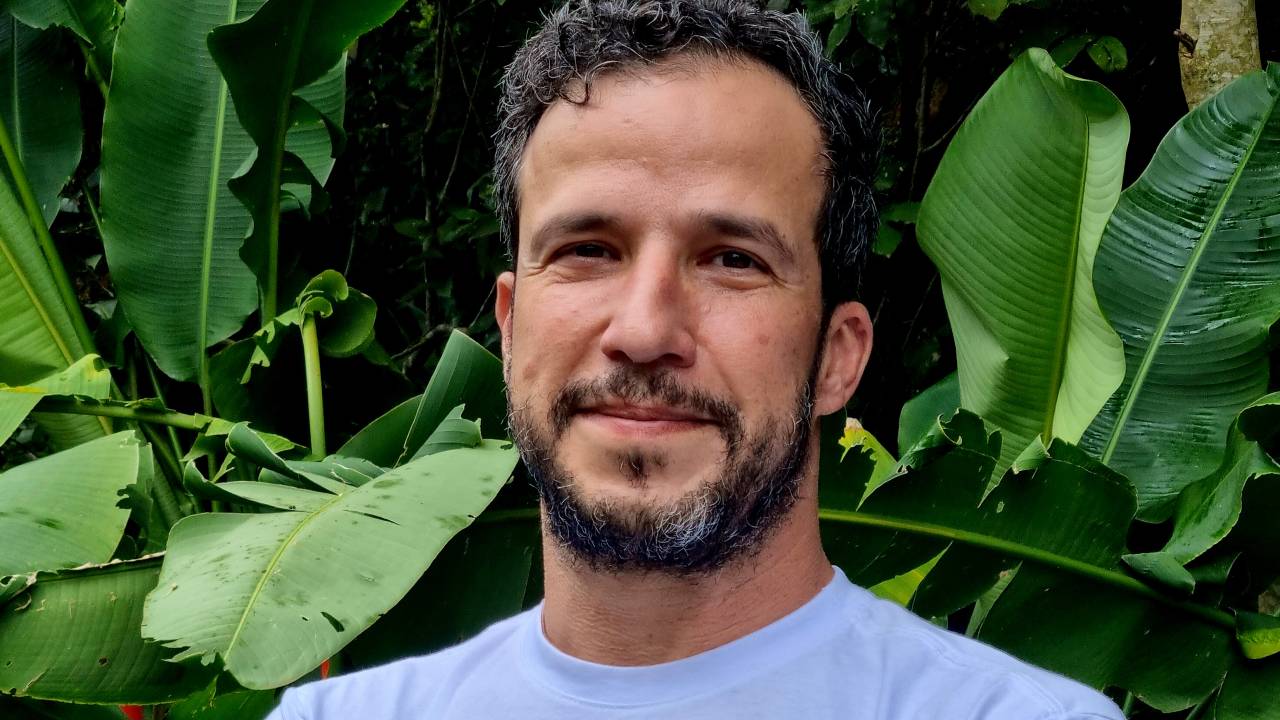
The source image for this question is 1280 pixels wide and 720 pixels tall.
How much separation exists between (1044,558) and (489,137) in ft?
6.61

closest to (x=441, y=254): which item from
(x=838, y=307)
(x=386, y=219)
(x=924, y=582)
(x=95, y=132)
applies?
(x=386, y=219)

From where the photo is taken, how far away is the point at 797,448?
1.20 meters

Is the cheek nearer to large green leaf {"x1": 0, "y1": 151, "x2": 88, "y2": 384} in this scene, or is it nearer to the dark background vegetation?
the dark background vegetation

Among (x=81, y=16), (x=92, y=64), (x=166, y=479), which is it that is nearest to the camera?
(x=166, y=479)

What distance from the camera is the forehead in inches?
45.4

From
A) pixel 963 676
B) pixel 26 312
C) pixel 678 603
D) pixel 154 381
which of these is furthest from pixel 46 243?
pixel 963 676

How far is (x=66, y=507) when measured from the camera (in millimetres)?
1668

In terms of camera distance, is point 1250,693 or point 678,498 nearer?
point 678,498

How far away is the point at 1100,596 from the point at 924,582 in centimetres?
24

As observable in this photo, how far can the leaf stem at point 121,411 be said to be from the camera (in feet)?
6.53

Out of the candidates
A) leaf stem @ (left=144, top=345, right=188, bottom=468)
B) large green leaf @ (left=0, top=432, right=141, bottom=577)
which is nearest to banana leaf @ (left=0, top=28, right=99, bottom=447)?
leaf stem @ (left=144, top=345, right=188, bottom=468)

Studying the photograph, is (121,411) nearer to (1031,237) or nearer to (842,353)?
(842,353)

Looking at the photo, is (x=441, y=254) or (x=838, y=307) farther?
(x=441, y=254)

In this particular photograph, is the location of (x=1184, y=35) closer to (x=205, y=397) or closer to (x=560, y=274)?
(x=560, y=274)
